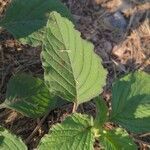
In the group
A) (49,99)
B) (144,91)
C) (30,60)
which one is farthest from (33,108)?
(144,91)

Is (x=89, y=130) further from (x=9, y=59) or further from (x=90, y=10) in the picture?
(x=90, y=10)

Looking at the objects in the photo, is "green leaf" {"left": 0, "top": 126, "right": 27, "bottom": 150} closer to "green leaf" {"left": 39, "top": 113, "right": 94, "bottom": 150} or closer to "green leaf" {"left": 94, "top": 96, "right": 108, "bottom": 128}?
"green leaf" {"left": 39, "top": 113, "right": 94, "bottom": 150}

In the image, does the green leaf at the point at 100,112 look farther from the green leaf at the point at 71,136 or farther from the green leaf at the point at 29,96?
the green leaf at the point at 29,96

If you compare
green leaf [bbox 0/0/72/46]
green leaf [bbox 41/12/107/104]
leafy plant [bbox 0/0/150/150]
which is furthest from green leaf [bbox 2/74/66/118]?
green leaf [bbox 41/12/107/104]

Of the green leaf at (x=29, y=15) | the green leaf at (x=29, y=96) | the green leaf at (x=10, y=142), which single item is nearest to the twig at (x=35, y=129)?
the green leaf at (x=29, y=96)

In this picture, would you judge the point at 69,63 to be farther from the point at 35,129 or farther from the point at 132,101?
the point at 35,129

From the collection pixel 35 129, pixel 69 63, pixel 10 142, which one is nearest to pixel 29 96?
pixel 35 129

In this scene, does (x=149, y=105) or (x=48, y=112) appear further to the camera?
(x=48, y=112)
